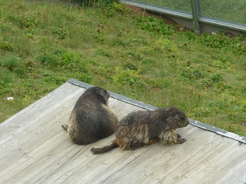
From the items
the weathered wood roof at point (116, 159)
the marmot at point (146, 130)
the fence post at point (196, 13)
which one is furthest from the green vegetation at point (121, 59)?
the marmot at point (146, 130)

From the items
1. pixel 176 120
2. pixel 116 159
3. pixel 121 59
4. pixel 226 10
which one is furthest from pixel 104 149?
pixel 226 10

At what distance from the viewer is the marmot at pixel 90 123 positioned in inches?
245

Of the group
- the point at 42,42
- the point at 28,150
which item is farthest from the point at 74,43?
the point at 28,150

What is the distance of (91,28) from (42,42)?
2.10 meters

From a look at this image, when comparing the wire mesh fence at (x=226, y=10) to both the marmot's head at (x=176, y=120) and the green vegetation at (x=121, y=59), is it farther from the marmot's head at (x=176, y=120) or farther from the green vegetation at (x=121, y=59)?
the marmot's head at (x=176, y=120)

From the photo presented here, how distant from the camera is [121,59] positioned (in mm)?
12703

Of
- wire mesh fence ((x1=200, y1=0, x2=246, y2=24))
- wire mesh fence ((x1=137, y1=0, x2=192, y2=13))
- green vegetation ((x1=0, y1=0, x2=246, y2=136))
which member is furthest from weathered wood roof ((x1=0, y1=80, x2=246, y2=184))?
wire mesh fence ((x1=137, y1=0, x2=192, y2=13))

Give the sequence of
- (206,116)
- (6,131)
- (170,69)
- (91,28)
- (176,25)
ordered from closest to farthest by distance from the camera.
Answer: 1. (6,131)
2. (206,116)
3. (170,69)
4. (91,28)
5. (176,25)

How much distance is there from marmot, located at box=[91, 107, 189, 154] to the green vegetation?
354cm

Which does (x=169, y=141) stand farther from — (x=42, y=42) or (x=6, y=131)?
(x=42, y=42)

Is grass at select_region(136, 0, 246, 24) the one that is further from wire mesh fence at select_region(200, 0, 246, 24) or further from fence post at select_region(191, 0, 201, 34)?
fence post at select_region(191, 0, 201, 34)

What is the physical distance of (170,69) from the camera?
40.8 ft

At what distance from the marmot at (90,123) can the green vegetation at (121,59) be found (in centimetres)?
347

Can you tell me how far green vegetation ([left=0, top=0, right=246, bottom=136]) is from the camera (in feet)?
34.4
